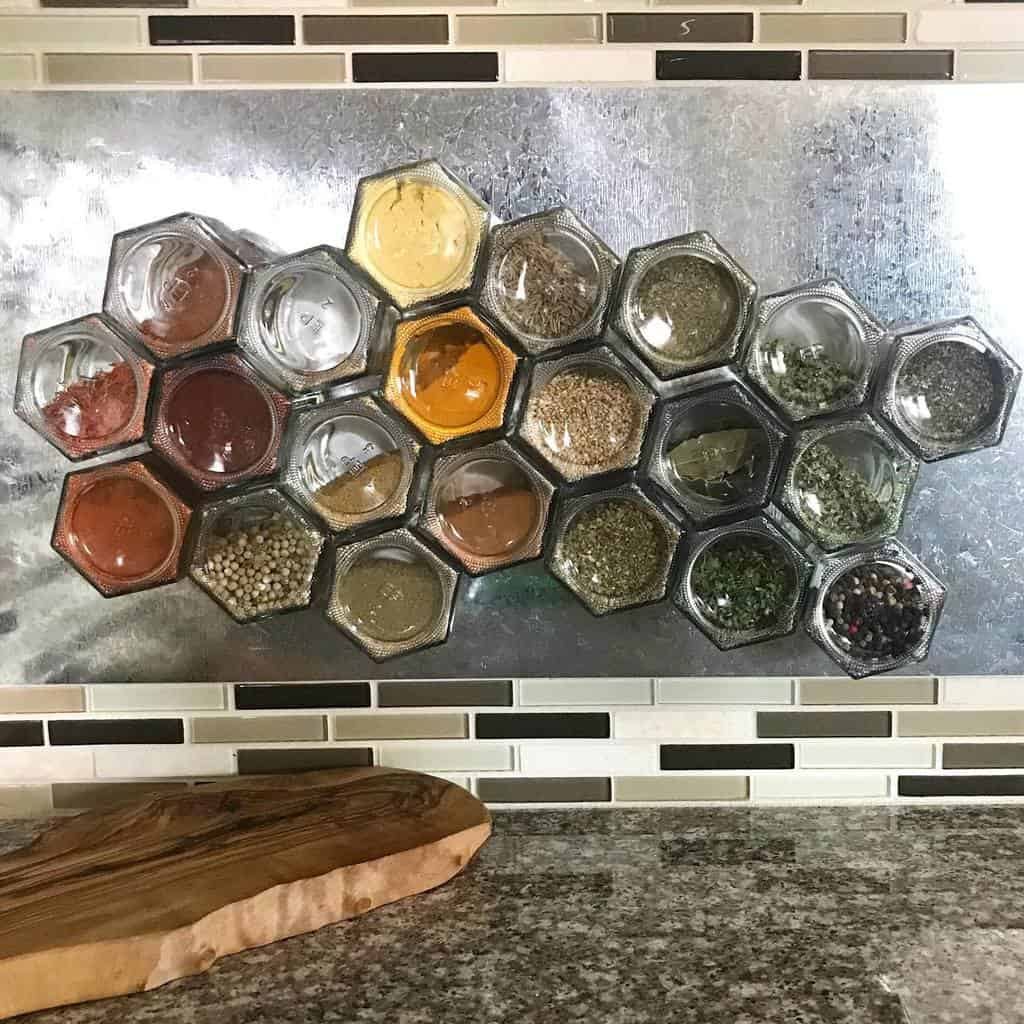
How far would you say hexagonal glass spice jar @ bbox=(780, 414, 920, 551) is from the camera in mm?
1248

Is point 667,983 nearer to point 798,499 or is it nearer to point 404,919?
point 404,919

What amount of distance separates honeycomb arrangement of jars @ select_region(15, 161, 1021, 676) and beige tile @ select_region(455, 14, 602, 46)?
6.6 inches

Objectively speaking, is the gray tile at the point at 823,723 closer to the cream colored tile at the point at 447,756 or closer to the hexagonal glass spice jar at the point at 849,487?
the hexagonal glass spice jar at the point at 849,487

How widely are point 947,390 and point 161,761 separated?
1089mm

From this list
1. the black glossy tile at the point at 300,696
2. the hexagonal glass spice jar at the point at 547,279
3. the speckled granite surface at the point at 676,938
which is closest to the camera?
the speckled granite surface at the point at 676,938

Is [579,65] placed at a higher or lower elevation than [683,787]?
higher

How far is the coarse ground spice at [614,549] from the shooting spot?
1.26m

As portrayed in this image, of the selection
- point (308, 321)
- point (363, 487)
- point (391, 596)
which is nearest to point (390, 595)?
point (391, 596)

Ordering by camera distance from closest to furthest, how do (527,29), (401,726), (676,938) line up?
(676,938) < (527,29) < (401,726)

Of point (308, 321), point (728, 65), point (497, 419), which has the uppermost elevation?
point (728, 65)

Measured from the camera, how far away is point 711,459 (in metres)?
1.26

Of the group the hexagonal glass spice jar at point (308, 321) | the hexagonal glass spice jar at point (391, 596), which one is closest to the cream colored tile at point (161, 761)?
the hexagonal glass spice jar at point (391, 596)

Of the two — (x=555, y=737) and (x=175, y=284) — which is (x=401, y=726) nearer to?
(x=555, y=737)

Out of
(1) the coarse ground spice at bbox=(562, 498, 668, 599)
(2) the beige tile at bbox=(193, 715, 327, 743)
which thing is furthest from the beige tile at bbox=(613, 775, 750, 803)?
(2) the beige tile at bbox=(193, 715, 327, 743)
